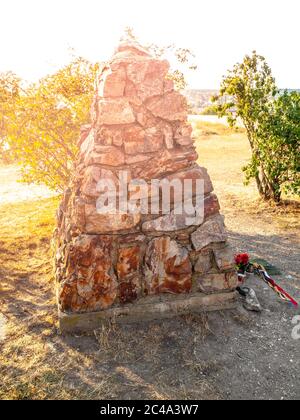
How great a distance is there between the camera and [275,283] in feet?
26.7

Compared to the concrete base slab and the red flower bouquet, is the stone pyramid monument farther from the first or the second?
the red flower bouquet

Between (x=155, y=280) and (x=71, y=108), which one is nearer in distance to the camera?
(x=155, y=280)

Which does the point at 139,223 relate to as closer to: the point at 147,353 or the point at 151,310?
the point at 151,310

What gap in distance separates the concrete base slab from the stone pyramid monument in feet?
0.06

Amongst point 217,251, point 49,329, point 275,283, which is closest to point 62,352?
point 49,329

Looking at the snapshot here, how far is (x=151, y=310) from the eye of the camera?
679cm

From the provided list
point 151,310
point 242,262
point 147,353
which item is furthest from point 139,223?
point 242,262

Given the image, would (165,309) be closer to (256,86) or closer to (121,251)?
(121,251)

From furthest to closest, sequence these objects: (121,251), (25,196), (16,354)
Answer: (25,196)
(121,251)
(16,354)

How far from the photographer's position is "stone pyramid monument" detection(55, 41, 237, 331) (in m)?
6.35

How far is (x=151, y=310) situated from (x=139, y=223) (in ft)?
5.51

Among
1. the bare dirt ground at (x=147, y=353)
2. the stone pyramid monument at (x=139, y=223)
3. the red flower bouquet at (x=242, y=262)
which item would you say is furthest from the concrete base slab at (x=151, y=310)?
the red flower bouquet at (x=242, y=262)

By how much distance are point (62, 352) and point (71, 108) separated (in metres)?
7.22
